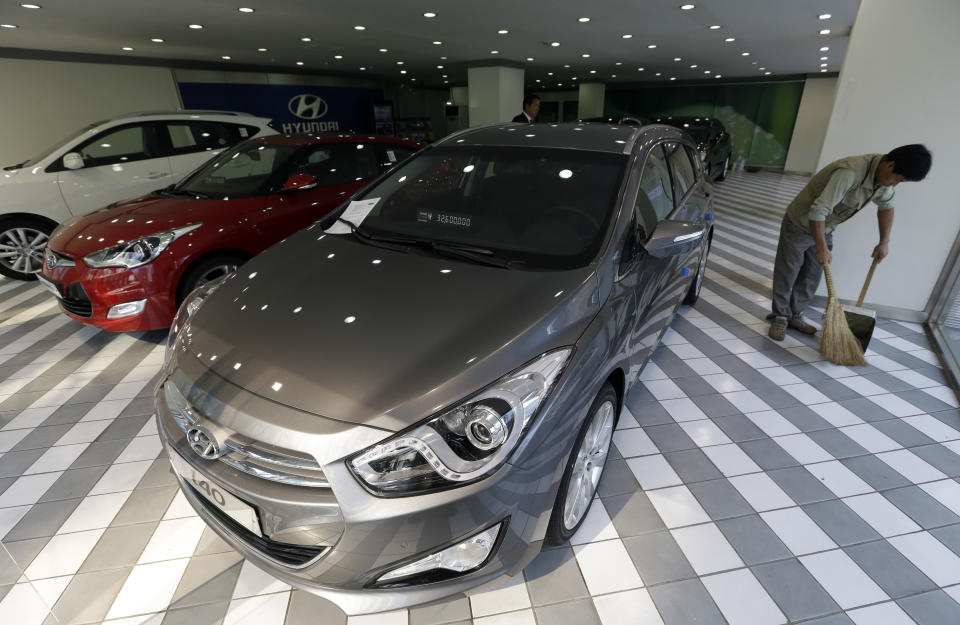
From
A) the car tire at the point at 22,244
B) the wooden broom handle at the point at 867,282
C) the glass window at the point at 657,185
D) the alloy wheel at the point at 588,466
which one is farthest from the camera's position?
the car tire at the point at 22,244

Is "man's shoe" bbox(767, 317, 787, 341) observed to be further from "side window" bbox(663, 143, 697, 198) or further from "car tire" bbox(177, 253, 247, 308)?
"car tire" bbox(177, 253, 247, 308)

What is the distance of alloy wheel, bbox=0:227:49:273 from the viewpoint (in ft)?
14.2

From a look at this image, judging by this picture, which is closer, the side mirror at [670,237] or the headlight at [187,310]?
the headlight at [187,310]

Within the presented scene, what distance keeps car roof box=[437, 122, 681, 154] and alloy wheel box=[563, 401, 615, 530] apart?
115cm

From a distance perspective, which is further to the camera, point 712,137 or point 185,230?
point 712,137

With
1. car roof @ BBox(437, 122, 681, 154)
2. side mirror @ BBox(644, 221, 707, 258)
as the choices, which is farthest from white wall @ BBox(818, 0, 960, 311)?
side mirror @ BBox(644, 221, 707, 258)

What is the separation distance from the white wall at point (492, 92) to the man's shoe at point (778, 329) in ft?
31.3

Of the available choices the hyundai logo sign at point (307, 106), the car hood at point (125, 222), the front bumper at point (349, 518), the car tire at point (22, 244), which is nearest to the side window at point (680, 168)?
the front bumper at point (349, 518)

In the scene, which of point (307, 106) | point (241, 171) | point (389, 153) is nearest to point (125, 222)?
point (241, 171)

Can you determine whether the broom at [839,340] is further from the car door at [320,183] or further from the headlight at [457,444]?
the car door at [320,183]

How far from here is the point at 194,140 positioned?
507 centimetres

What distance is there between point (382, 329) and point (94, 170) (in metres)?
5.09

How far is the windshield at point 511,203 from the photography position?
171 cm

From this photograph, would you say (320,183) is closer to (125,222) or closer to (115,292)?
(125,222)
